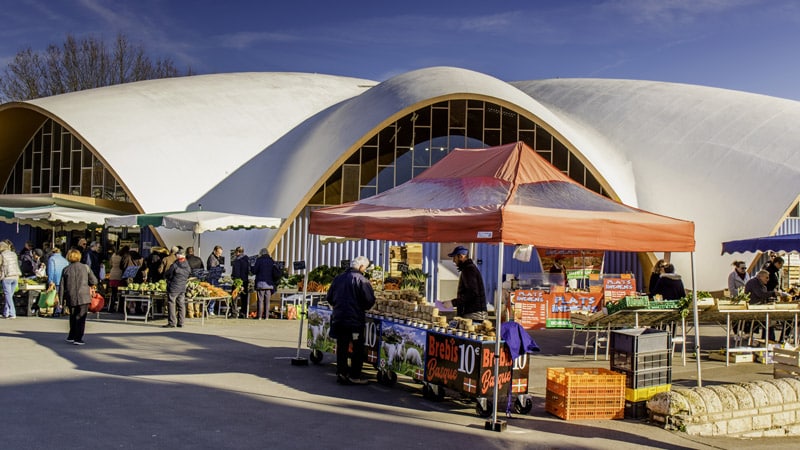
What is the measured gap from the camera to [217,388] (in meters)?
9.04

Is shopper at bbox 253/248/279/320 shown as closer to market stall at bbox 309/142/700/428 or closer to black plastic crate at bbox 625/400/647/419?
market stall at bbox 309/142/700/428

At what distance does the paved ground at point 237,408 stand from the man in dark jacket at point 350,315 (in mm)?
343

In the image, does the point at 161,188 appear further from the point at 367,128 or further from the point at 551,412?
the point at 551,412

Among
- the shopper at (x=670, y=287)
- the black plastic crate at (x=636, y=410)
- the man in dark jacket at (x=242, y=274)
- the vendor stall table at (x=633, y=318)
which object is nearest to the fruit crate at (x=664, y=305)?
the vendor stall table at (x=633, y=318)

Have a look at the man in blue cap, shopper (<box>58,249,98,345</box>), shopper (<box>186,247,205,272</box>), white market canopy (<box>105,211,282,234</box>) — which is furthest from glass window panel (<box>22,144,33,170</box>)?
the man in blue cap

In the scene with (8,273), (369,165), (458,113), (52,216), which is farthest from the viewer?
(458,113)

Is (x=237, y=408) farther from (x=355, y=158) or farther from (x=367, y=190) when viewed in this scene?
(x=355, y=158)

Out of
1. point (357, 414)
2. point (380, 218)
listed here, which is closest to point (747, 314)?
point (380, 218)

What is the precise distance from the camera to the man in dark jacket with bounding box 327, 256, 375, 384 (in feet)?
32.0

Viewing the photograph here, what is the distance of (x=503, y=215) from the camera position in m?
7.96

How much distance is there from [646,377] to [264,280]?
1072cm

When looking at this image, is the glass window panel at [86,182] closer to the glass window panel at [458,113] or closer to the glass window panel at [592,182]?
the glass window panel at [458,113]

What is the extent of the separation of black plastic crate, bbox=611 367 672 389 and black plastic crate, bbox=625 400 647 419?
19cm

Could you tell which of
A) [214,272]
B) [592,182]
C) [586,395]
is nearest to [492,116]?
[592,182]
